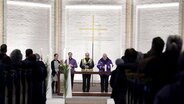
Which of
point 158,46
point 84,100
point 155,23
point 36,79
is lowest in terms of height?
point 84,100

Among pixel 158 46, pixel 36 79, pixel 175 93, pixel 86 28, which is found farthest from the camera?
pixel 86 28

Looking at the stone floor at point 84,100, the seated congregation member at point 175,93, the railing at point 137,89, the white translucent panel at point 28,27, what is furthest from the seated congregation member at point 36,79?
the white translucent panel at point 28,27

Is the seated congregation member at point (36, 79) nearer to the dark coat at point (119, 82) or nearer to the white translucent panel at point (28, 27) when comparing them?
the dark coat at point (119, 82)

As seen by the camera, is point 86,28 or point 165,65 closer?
point 165,65

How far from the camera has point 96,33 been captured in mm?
19406

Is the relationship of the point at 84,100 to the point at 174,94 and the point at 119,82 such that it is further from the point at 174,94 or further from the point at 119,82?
the point at 174,94

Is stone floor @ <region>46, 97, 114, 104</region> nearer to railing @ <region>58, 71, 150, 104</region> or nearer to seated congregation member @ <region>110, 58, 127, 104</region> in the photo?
seated congregation member @ <region>110, 58, 127, 104</region>

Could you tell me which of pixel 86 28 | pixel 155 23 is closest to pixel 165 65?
pixel 155 23

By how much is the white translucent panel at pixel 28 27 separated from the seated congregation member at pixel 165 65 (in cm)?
1377

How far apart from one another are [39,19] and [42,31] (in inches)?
23.5

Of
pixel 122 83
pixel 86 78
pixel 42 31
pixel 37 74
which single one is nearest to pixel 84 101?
pixel 86 78

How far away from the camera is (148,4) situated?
740 inches

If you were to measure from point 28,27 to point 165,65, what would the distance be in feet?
48.9

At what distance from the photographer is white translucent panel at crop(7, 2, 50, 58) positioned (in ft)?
59.3
